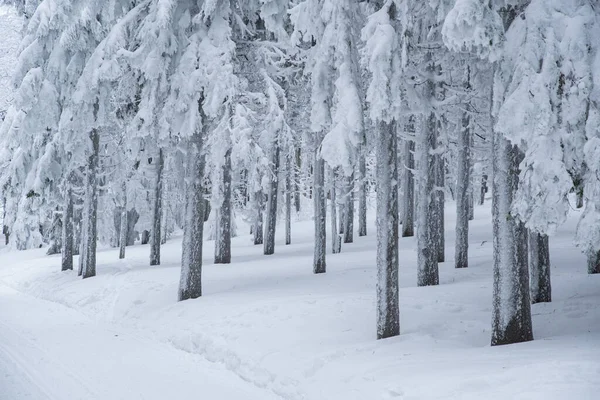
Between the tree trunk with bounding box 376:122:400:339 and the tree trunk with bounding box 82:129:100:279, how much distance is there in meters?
14.2

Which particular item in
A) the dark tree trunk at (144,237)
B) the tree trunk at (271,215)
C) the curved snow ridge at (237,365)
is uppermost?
the tree trunk at (271,215)

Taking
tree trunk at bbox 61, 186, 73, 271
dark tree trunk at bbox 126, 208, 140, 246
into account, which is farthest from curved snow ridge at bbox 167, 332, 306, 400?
dark tree trunk at bbox 126, 208, 140, 246

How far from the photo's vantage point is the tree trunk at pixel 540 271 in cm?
1150

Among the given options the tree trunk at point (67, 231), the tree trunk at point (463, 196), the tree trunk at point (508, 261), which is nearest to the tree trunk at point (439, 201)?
the tree trunk at point (463, 196)

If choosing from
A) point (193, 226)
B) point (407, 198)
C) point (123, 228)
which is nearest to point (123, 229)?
point (123, 228)

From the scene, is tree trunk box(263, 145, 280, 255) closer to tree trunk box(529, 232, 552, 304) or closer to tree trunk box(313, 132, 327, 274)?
tree trunk box(313, 132, 327, 274)

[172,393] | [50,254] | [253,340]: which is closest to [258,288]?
[253,340]

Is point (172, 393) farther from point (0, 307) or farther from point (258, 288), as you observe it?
point (0, 307)

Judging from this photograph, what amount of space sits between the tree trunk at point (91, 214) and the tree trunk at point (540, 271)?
15310mm

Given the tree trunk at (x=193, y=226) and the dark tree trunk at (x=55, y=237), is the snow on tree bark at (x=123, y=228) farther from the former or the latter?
the tree trunk at (x=193, y=226)

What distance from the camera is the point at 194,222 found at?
13695mm

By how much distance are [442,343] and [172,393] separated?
424 cm

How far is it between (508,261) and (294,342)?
3.83 m

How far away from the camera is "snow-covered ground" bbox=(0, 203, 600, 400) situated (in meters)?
6.73
